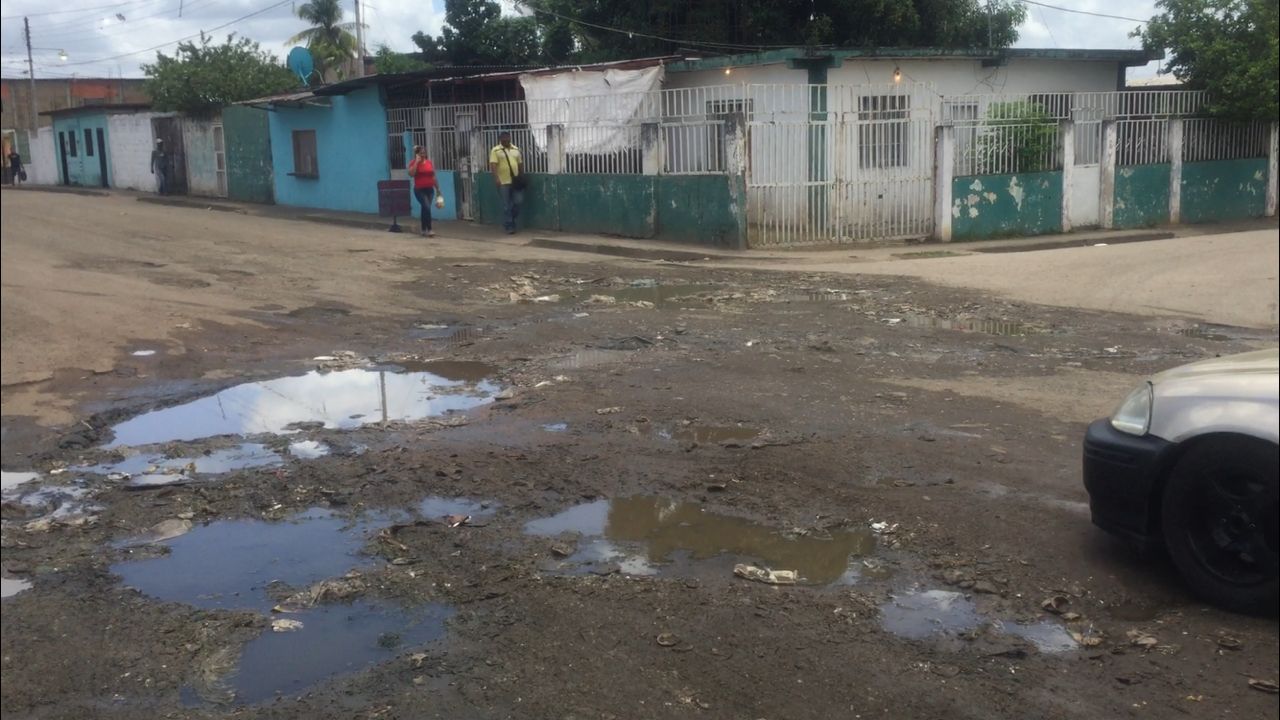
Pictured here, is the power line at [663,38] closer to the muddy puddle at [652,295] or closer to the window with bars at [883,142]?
the window with bars at [883,142]

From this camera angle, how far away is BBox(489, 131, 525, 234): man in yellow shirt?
2045 centimetres

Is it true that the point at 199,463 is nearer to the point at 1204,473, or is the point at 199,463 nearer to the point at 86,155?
the point at 1204,473

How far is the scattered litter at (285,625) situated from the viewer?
4.10 metres

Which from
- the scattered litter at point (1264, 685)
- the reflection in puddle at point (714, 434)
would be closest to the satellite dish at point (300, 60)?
the reflection in puddle at point (714, 434)

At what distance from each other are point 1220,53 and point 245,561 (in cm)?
1620

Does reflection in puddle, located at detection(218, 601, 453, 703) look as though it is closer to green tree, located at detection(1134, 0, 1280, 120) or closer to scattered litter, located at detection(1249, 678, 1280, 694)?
scattered litter, located at detection(1249, 678, 1280, 694)

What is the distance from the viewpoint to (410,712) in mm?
3502

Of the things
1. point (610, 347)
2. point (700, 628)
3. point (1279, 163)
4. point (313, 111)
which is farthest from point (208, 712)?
point (313, 111)

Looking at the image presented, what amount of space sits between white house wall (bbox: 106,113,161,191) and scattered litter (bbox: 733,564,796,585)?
1304 inches

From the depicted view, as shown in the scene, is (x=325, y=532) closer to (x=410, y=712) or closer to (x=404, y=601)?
(x=404, y=601)

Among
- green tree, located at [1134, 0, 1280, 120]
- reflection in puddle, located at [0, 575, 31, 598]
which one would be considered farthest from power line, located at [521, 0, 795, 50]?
reflection in puddle, located at [0, 575, 31, 598]

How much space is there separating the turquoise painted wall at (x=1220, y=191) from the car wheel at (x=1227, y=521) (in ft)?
60.3

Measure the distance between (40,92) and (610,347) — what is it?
6.82 metres

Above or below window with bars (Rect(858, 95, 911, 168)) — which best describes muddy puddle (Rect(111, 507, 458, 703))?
below
